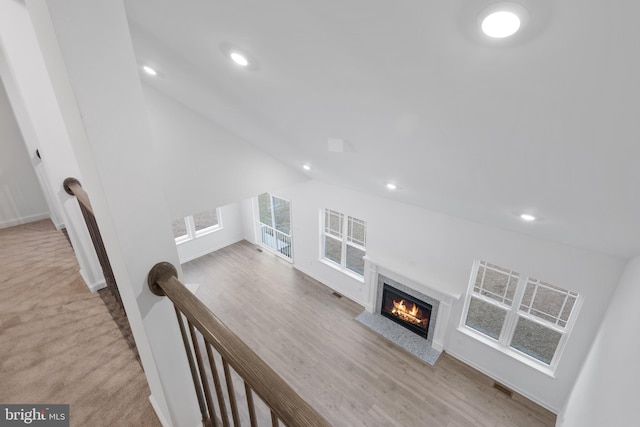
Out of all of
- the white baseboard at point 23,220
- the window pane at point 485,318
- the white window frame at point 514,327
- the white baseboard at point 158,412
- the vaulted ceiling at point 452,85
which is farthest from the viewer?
the window pane at point 485,318

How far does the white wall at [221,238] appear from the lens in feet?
26.6

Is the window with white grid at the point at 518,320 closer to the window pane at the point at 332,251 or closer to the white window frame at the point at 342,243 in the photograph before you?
the white window frame at the point at 342,243

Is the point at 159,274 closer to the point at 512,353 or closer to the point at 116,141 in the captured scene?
the point at 116,141

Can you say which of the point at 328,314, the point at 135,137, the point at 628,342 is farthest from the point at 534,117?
the point at 328,314

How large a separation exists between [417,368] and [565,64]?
5243 mm

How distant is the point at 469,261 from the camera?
15.1ft

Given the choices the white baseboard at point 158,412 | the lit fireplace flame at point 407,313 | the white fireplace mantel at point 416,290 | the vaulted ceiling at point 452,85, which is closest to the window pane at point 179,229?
the white fireplace mantel at point 416,290

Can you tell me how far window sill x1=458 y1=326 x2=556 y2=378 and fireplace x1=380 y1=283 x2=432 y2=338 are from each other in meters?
0.68

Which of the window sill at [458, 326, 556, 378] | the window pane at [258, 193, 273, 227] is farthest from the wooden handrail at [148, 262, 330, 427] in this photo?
the window pane at [258, 193, 273, 227]

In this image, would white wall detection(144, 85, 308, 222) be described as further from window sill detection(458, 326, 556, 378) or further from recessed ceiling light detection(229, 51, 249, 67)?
window sill detection(458, 326, 556, 378)

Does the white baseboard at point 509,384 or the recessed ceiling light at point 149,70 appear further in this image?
the white baseboard at point 509,384

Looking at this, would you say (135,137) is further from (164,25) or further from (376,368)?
(376,368)

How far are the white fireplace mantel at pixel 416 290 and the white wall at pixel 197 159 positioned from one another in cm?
293

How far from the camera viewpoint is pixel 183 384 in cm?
145
